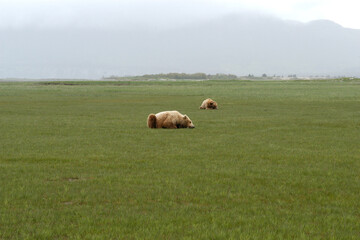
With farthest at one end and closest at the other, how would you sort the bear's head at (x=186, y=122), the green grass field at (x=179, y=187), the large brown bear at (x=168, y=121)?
the bear's head at (x=186, y=122)
the large brown bear at (x=168, y=121)
the green grass field at (x=179, y=187)

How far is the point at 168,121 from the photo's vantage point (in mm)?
24969

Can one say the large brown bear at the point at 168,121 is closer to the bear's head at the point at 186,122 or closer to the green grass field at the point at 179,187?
the bear's head at the point at 186,122

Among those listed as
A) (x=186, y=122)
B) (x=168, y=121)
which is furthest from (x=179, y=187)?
(x=186, y=122)

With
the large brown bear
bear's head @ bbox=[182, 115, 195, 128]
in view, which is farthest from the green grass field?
bear's head @ bbox=[182, 115, 195, 128]

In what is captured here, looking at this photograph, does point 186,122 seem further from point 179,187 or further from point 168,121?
point 179,187

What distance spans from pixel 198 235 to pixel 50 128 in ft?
61.6

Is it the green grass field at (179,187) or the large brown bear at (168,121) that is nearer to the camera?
the green grass field at (179,187)

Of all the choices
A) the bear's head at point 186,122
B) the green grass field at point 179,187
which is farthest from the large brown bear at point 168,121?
the green grass field at point 179,187

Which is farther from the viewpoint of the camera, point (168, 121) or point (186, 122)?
point (186, 122)

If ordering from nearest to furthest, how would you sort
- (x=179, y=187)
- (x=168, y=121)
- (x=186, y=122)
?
1. (x=179, y=187)
2. (x=168, y=121)
3. (x=186, y=122)

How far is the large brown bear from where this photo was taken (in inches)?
980

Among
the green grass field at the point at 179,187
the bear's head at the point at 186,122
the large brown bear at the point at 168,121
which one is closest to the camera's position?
the green grass field at the point at 179,187

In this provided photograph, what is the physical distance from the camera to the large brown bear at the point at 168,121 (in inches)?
980

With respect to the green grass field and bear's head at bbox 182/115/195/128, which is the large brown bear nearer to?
bear's head at bbox 182/115/195/128
